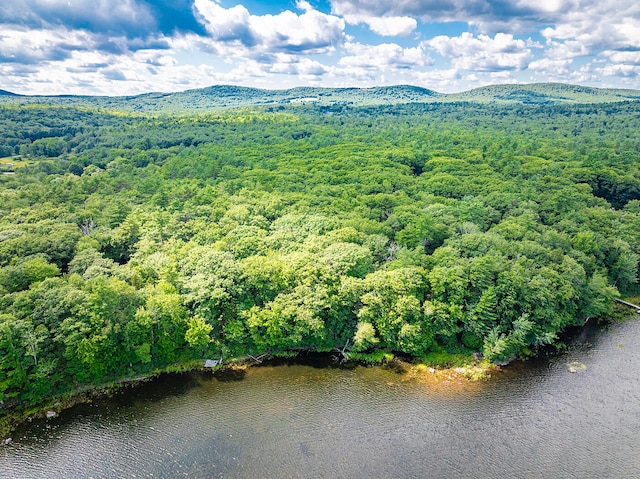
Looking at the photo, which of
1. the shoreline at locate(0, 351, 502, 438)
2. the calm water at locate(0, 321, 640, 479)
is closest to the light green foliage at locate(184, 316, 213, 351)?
the shoreline at locate(0, 351, 502, 438)

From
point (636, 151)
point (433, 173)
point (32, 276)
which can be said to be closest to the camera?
point (32, 276)

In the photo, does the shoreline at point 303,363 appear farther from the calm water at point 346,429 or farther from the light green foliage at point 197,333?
the light green foliage at point 197,333

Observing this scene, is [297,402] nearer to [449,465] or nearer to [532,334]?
[449,465]

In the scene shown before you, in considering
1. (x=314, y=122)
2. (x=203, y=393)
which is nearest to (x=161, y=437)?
(x=203, y=393)

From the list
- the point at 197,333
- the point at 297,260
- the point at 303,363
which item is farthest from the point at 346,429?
the point at 297,260

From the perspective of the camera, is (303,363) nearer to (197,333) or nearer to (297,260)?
(297,260)
